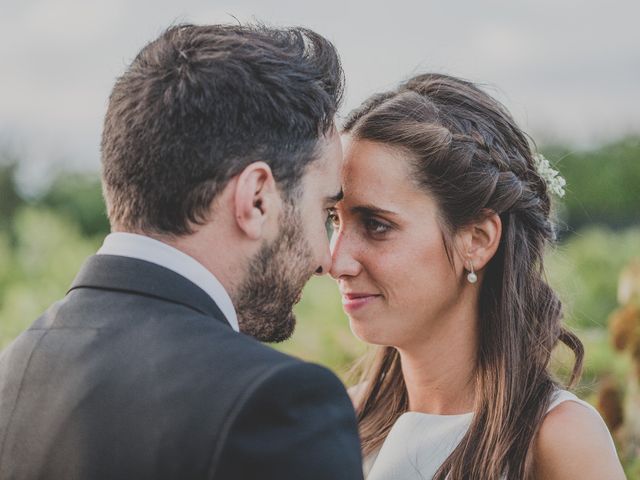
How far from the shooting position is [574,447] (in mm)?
2830

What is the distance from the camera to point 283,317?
245 centimetres

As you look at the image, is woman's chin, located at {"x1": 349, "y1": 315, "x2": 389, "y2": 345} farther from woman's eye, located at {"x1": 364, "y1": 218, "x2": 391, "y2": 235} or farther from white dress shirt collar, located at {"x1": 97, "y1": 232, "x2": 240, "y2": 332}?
white dress shirt collar, located at {"x1": 97, "y1": 232, "x2": 240, "y2": 332}

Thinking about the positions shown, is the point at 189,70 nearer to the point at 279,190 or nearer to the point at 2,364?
the point at 279,190

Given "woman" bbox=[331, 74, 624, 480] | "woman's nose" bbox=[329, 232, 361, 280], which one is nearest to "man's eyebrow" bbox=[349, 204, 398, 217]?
"woman" bbox=[331, 74, 624, 480]

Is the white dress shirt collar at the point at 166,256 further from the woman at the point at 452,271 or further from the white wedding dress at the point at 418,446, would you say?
the white wedding dress at the point at 418,446

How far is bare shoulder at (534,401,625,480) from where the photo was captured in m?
2.79

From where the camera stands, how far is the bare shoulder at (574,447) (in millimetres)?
2795

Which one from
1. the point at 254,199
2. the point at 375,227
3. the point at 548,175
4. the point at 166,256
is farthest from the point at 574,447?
the point at 166,256

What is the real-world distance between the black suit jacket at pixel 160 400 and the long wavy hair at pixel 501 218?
3.67 feet

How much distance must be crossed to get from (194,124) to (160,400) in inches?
27.9

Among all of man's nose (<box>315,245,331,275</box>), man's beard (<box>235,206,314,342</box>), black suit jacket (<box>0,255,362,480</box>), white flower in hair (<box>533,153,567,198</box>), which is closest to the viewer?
black suit jacket (<box>0,255,362,480</box>)

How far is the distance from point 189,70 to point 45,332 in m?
0.74

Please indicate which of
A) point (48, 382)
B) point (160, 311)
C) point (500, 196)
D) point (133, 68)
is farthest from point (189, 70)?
point (500, 196)

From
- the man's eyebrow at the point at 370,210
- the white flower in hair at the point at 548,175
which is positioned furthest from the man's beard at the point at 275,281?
the white flower in hair at the point at 548,175
